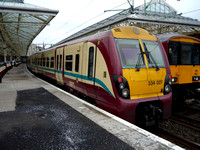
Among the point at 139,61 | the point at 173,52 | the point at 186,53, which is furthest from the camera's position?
the point at 186,53

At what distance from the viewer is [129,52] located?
16.1 ft

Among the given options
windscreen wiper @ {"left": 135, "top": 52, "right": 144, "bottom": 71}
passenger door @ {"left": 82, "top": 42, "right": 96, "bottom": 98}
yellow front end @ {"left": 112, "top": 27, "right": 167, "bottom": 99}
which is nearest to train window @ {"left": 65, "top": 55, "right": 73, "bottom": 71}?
passenger door @ {"left": 82, "top": 42, "right": 96, "bottom": 98}

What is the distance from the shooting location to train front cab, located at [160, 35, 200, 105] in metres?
7.55

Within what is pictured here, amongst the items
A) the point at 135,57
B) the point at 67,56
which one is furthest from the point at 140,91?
the point at 67,56

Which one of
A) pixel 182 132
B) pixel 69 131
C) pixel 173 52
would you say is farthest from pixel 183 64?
pixel 69 131

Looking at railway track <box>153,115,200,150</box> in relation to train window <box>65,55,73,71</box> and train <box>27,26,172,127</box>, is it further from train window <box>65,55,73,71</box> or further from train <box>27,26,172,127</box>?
train window <box>65,55,73,71</box>

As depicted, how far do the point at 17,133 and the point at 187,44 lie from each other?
7.76 m

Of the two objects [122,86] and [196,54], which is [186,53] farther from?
[122,86]

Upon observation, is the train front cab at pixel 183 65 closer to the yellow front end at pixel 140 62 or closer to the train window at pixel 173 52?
the train window at pixel 173 52

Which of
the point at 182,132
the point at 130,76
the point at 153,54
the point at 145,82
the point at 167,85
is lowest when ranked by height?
the point at 182,132

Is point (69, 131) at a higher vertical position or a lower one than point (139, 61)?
lower

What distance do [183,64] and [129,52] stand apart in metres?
4.09

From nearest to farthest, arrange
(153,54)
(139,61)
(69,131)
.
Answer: (69,131) → (139,61) → (153,54)

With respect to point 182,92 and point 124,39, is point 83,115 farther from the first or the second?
point 182,92
